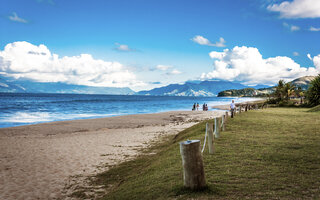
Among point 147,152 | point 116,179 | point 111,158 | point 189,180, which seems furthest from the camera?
point 147,152

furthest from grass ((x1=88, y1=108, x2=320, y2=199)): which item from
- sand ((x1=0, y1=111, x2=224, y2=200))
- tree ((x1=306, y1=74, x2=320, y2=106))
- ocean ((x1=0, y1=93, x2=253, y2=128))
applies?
tree ((x1=306, y1=74, x2=320, y2=106))

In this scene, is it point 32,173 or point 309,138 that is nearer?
point 32,173

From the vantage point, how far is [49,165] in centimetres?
1262

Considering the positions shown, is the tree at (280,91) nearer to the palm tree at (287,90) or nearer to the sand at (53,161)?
the palm tree at (287,90)

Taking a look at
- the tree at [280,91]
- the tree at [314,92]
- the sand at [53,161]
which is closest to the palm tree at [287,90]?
the tree at [280,91]

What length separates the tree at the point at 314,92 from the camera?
142 feet

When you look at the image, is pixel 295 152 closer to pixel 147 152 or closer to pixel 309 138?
pixel 309 138

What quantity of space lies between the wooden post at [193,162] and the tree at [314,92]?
46405 mm

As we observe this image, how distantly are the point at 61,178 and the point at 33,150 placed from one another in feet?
22.8

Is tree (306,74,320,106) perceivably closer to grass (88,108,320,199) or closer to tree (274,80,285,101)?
tree (274,80,285,101)

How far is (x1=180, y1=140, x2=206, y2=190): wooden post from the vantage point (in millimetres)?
5316

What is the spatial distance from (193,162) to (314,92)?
155 feet

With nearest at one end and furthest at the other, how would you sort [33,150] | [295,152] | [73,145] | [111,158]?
[295,152]
[111,158]
[33,150]
[73,145]

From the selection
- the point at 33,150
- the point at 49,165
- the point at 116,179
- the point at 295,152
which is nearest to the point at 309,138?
the point at 295,152
